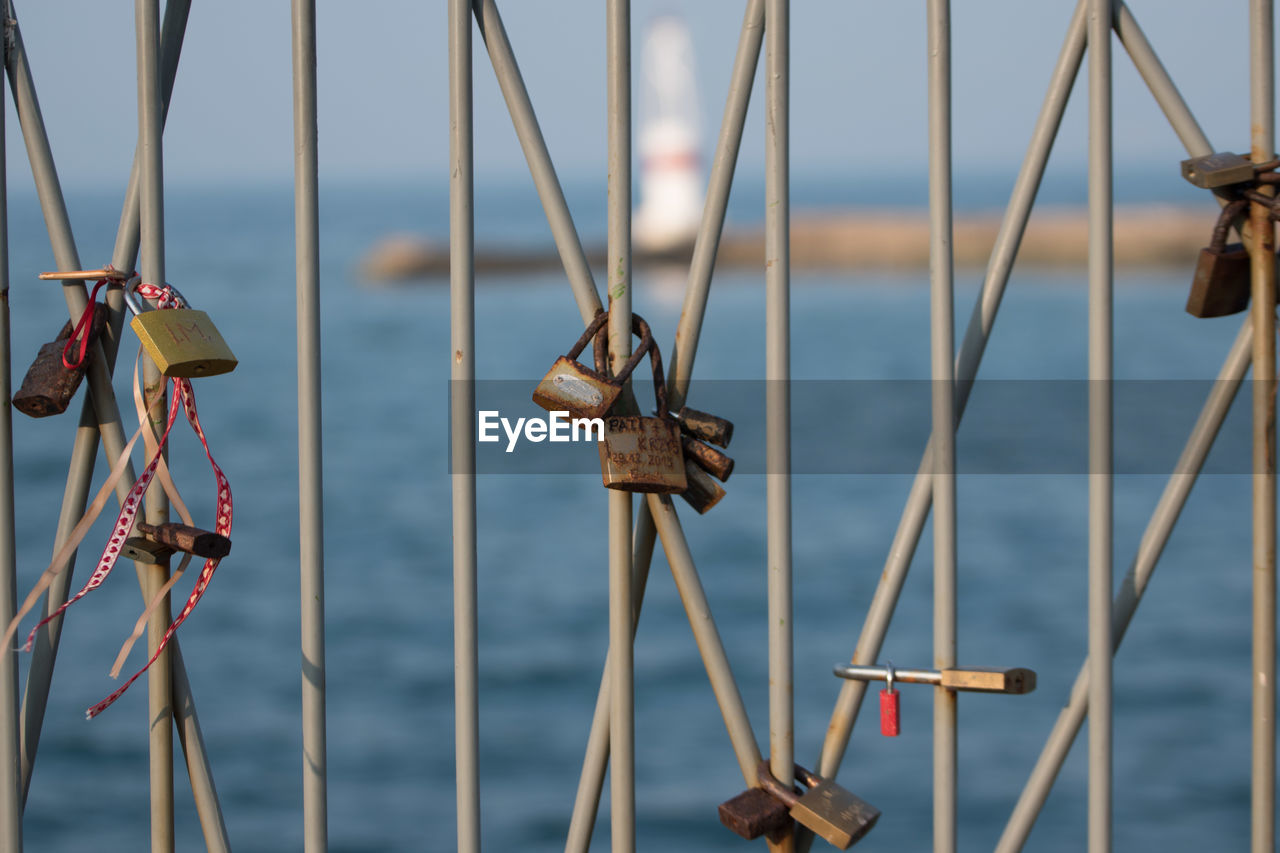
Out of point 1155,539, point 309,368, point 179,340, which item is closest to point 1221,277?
point 1155,539

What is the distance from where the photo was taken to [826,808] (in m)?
1.74

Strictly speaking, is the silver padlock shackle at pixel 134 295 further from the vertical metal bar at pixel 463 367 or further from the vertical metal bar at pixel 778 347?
the vertical metal bar at pixel 778 347

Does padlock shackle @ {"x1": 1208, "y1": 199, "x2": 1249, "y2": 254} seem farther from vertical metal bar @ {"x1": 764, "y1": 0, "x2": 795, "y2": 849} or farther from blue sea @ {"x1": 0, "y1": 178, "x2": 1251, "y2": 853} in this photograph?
blue sea @ {"x1": 0, "y1": 178, "x2": 1251, "y2": 853}

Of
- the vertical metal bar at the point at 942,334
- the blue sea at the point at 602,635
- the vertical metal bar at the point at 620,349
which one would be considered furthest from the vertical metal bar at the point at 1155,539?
the blue sea at the point at 602,635

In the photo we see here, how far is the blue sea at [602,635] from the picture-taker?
27.2 feet

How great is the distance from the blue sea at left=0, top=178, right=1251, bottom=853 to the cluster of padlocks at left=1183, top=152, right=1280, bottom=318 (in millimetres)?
2541

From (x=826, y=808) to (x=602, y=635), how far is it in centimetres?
1122

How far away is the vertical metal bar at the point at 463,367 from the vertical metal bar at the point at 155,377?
1.29ft

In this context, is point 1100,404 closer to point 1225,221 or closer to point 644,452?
point 1225,221

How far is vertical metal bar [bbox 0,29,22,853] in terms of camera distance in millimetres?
1829

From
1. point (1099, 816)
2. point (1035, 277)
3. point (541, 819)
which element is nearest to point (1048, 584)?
point (541, 819)

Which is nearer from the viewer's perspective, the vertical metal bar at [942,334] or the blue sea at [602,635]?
the vertical metal bar at [942,334]

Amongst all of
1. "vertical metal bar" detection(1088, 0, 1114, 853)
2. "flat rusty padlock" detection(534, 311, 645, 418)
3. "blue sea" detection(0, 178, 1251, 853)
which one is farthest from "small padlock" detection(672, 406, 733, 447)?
"blue sea" detection(0, 178, 1251, 853)

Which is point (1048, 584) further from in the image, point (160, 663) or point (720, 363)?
point (720, 363)
